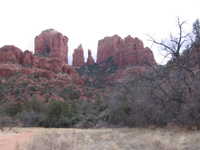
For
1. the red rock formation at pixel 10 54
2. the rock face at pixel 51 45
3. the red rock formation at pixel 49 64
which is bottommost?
the red rock formation at pixel 49 64

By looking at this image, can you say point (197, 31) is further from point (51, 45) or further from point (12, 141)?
point (51, 45)

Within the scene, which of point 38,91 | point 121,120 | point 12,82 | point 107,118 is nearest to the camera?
point 121,120

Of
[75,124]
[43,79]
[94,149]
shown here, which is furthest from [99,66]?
[94,149]

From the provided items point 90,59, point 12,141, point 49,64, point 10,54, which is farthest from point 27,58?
point 12,141

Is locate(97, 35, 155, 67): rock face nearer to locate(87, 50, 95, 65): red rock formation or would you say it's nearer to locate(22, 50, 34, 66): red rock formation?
locate(87, 50, 95, 65): red rock formation

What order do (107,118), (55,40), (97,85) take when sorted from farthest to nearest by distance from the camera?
(55,40), (97,85), (107,118)

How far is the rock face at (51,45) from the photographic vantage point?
3473 inches

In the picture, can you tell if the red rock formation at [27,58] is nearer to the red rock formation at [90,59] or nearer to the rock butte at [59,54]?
the rock butte at [59,54]

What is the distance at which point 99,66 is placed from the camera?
278ft

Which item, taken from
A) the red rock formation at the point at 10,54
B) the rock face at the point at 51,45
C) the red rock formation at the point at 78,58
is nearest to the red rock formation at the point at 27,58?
the red rock formation at the point at 10,54

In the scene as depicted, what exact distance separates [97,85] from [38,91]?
67.8 ft

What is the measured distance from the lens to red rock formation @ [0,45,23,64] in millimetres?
72425

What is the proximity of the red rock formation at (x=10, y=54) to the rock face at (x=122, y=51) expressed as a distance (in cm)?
2995

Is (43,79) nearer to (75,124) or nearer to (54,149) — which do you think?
(75,124)
